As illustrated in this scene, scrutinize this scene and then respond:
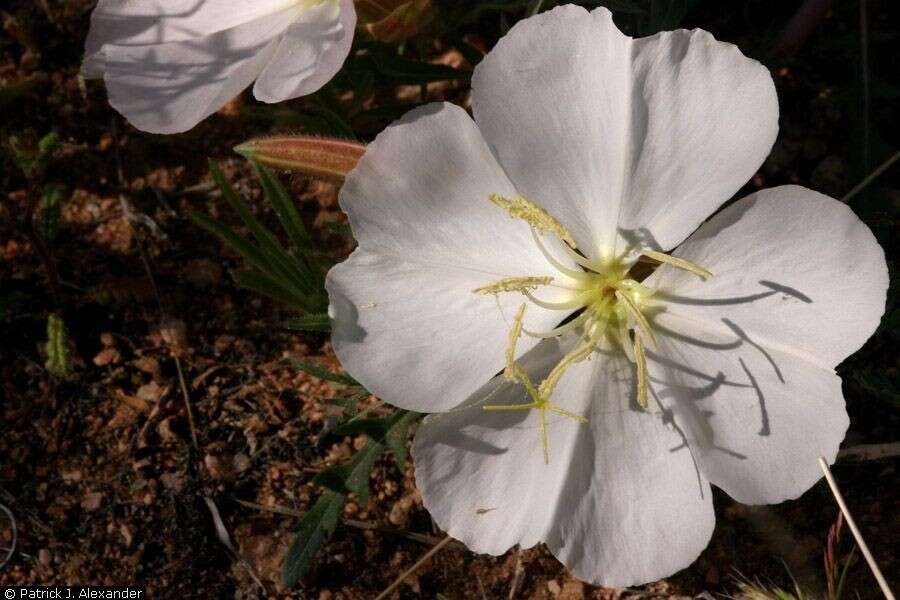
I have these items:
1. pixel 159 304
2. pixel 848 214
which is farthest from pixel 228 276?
pixel 848 214

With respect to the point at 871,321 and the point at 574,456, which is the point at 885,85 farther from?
the point at 574,456

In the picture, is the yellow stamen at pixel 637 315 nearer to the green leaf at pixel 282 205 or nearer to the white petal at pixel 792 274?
the white petal at pixel 792 274

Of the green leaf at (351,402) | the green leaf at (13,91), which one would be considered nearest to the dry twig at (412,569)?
the green leaf at (351,402)

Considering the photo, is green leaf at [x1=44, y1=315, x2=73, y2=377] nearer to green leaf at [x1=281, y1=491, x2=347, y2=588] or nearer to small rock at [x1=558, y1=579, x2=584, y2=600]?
green leaf at [x1=281, y1=491, x2=347, y2=588]

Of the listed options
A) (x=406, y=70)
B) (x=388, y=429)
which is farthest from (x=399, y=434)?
(x=406, y=70)

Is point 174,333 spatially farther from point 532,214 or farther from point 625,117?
point 625,117

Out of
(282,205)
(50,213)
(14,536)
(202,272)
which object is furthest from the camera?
(202,272)
